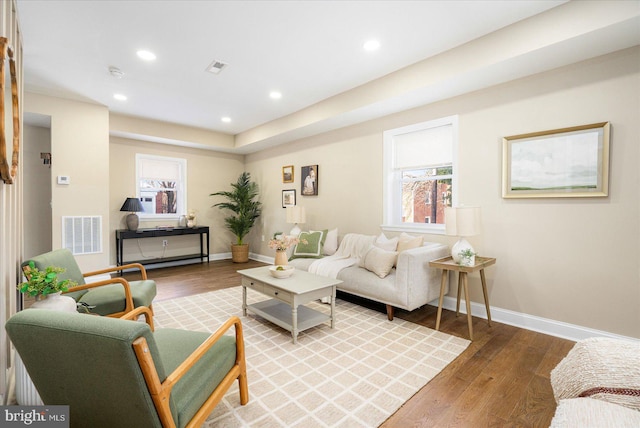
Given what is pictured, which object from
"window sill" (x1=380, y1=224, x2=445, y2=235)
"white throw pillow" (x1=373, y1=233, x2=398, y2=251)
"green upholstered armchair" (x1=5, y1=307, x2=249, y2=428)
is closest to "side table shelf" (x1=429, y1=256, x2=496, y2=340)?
"window sill" (x1=380, y1=224, x2=445, y2=235)

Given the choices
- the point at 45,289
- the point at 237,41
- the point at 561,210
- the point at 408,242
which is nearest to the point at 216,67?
the point at 237,41

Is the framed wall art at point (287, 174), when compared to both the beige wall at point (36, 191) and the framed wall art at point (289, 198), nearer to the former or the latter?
the framed wall art at point (289, 198)

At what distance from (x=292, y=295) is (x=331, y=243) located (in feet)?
6.48

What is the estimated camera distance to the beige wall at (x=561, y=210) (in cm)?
244

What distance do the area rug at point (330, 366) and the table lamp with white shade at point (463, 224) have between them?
86cm

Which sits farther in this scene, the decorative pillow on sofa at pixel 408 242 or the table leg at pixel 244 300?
the decorative pillow on sofa at pixel 408 242

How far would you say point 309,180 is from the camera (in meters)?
5.38

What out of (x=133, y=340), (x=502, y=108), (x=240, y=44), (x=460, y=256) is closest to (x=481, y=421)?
(x=460, y=256)

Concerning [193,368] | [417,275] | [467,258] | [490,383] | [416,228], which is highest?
[416,228]

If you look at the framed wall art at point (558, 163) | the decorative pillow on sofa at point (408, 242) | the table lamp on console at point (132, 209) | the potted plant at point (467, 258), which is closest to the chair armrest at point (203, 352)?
the potted plant at point (467, 258)

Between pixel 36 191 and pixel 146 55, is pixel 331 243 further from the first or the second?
pixel 36 191

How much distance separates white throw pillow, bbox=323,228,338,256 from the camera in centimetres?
449

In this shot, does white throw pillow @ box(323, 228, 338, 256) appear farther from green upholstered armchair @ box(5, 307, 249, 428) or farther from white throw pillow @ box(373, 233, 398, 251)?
green upholstered armchair @ box(5, 307, 249, 428)

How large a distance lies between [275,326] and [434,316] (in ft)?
5.84
